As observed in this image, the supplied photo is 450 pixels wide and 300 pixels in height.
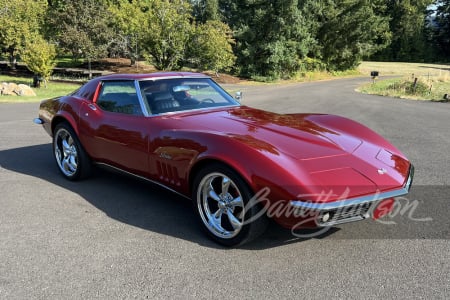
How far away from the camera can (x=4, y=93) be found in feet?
57.7

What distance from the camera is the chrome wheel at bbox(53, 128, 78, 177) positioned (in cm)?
517

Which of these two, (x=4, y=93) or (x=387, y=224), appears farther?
(x=4, y=93)

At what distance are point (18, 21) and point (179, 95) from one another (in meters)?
29.1

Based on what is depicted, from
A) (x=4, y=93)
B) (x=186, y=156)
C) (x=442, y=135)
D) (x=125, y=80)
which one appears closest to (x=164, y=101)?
(x=125, y=80)

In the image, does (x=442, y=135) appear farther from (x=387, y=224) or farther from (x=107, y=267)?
(x=107, y=267)

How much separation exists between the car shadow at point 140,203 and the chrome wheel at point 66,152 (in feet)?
0.51

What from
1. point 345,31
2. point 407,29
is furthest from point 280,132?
point 407,29

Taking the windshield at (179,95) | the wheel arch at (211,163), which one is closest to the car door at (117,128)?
the windshield at (179,95)

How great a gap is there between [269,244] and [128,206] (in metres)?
1.72

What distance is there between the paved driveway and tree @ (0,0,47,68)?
2699 centimetres

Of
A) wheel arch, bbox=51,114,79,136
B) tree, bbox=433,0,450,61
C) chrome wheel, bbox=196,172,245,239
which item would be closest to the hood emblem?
chrome wheel, bbox=196,172,245,239

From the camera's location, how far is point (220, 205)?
11.1ft

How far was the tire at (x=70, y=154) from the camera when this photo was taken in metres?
4.96

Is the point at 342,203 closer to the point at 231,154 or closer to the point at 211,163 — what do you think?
the point at 231,154
